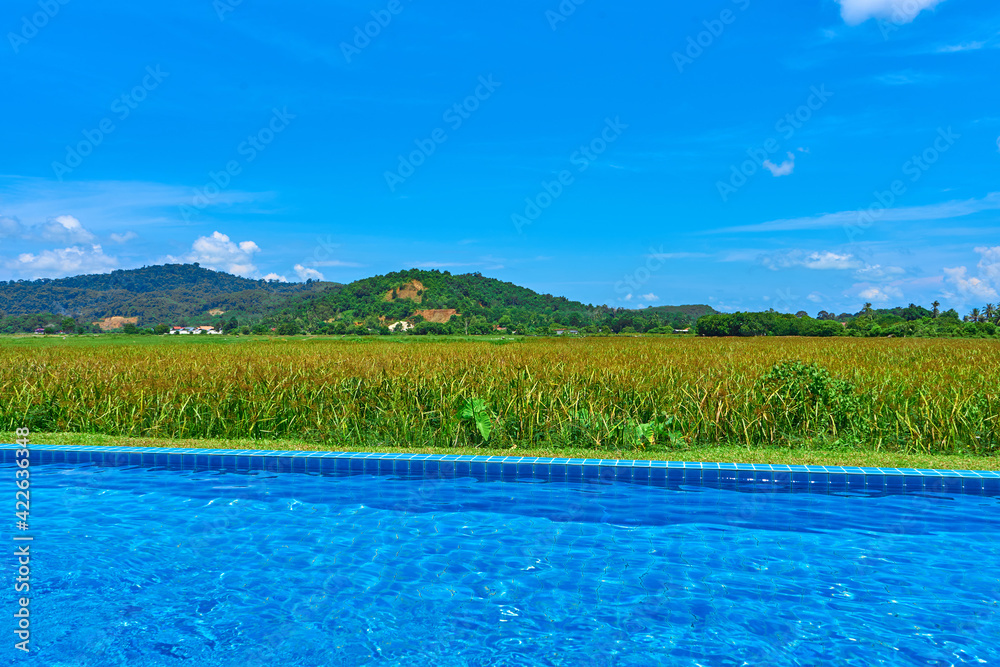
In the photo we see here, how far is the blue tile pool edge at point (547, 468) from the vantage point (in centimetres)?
538

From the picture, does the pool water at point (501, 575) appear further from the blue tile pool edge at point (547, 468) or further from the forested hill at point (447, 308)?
the forested hill at point (447, 308)

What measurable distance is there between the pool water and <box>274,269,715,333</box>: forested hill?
67.4 m

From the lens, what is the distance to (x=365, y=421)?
760 cm

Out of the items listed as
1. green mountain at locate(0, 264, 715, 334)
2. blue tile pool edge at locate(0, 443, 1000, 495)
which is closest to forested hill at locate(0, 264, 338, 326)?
green mountain at locate(0, 264, 715, 334)

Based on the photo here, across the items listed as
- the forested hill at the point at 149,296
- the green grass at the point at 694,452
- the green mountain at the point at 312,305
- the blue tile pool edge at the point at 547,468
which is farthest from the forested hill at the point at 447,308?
the blue tile pool edge at the point at 547,468

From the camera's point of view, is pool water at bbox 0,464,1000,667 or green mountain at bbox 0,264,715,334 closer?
pool water at bbox 0,464,1000,667

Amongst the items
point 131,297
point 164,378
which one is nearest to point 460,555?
point 164,378

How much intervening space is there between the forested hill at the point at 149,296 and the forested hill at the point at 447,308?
27004 mm

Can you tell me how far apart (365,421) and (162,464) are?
7.00ft

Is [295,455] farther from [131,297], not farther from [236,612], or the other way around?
[131,297]

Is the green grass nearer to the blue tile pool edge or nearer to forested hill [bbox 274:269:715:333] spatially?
the blue tile pool edge

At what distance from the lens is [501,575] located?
4090 mm

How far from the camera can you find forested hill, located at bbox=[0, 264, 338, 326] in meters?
126

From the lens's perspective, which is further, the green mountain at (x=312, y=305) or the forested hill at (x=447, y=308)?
the green mountain at (x=312, y=305)
